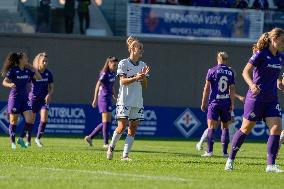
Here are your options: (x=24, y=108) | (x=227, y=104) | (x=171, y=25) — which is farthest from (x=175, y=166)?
(x=171, y=25)

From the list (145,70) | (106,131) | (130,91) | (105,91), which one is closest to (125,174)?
(145,70)

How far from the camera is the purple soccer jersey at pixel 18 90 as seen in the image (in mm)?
20844

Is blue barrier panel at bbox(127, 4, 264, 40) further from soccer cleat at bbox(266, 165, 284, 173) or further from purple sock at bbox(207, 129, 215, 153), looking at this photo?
soccer cleat at bbox(266, 165, 284, 173)

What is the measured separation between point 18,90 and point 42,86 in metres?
2.03

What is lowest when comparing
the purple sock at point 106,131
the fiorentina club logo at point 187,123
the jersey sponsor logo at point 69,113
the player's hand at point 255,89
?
the fiorentina club logo at point 187,123

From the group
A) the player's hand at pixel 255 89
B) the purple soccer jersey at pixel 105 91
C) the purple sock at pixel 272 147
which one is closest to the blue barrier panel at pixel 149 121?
the purple soccer jersey at pixel 105 91

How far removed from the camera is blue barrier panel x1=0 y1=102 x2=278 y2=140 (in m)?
31.0

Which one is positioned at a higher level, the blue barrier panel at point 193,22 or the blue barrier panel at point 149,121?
the blue barrier panel at point 193,22

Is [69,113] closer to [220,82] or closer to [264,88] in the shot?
[220,82]

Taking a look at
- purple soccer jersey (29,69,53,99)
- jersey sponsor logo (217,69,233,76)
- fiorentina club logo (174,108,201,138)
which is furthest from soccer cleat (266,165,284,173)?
fiorentina club logo (174,108,201,138)

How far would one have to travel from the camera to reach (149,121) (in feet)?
104

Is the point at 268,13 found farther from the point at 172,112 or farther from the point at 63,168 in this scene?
the point at 63,168

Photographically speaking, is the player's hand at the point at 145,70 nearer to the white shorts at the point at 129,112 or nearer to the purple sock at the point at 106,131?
the white shorts at the point at 129,112

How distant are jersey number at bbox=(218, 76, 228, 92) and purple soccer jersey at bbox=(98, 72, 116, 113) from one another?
3.85m
